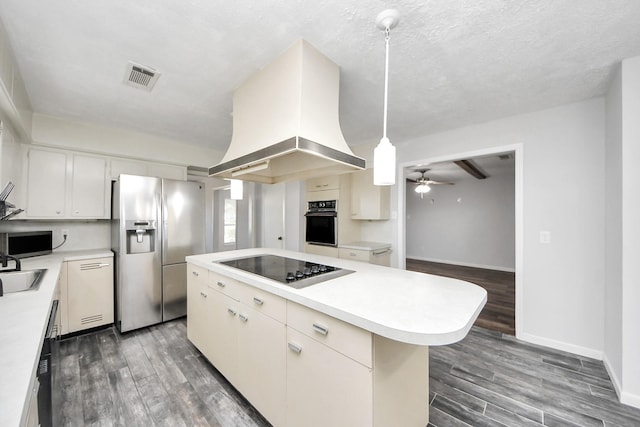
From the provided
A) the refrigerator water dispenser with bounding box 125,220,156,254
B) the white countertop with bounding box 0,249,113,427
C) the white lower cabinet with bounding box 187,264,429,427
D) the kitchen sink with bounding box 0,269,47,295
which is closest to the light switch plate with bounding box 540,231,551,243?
the white lower cabinet with bounding box 187,264,429,427

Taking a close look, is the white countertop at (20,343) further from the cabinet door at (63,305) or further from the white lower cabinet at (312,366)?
the cabinet door at (63,305)

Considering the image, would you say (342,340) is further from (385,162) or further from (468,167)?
(468,167)

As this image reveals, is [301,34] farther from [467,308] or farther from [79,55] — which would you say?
[467,308]

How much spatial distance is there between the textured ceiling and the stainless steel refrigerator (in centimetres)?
94

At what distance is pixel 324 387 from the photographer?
1192mm

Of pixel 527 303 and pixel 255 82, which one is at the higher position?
pixel 255 82

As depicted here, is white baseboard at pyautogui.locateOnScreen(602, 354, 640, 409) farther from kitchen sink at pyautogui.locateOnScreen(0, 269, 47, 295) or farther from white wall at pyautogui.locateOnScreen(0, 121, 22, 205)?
white wall at pyautogui.locateOnScreen(0, 121, 22, 205)

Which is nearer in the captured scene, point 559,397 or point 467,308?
point 467,308

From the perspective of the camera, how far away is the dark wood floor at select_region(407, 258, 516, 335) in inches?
Answer: 122

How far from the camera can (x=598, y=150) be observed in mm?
2312

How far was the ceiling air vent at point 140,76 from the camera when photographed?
1856 millimetres

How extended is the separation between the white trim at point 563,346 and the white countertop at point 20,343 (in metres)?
3.63

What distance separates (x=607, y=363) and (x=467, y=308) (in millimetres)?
2218

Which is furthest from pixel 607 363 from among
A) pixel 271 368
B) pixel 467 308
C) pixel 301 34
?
pixel 301 34
